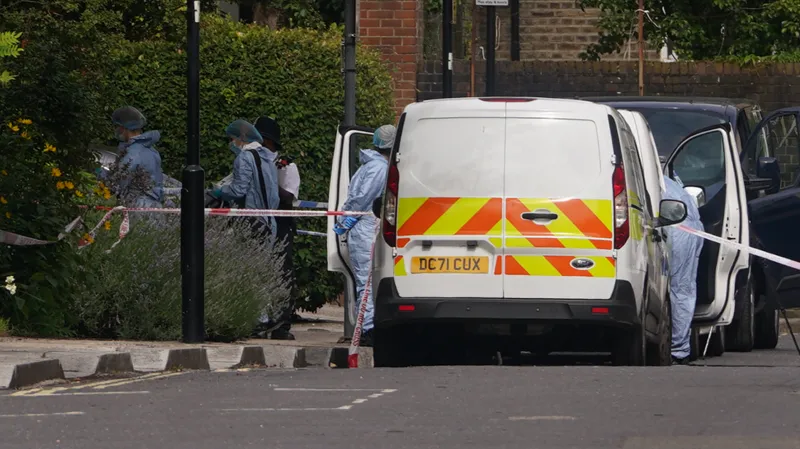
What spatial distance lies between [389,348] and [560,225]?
1.46 metres

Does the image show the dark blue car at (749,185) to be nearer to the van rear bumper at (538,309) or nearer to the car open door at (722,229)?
the car open door at (722,229)

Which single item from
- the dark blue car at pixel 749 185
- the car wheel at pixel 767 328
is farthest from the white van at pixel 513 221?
the car wheel at pixel 767 328

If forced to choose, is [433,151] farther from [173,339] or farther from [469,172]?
[173,339]

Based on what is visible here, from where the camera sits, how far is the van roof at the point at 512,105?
1187 cm

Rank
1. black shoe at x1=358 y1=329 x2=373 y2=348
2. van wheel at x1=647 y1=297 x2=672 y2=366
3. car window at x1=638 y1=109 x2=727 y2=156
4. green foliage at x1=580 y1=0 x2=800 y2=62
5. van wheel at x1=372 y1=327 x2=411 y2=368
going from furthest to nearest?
green foliage at x1=580 y1=0 x2=800 y2=62 → car window at x1=638 y1=109 x2=727 y2=156 → black shoe at x1=358 y1=329 x2=373 y2=348 → van wheel at x1=647 y1=297 x2=672 y2=366 → van wheel at x1=372 y1=327 x2=411 y2=368

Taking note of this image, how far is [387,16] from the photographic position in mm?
22641

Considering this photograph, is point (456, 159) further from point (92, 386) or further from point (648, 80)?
point (648, 80)

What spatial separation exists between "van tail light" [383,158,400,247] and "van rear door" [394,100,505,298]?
0.06m

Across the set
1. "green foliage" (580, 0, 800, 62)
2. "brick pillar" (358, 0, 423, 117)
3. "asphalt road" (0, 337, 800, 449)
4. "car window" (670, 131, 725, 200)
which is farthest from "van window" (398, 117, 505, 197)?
"green foliage" (580, 0, 800, 62)

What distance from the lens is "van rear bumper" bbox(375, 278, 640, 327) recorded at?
11703mm

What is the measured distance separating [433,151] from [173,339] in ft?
9.52

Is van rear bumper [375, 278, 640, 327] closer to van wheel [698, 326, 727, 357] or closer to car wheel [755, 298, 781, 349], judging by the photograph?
van wheel [698, 326, 727, 357]

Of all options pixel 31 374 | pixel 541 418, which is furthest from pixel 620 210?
pixel 31 374

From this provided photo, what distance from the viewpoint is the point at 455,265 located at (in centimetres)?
1177
